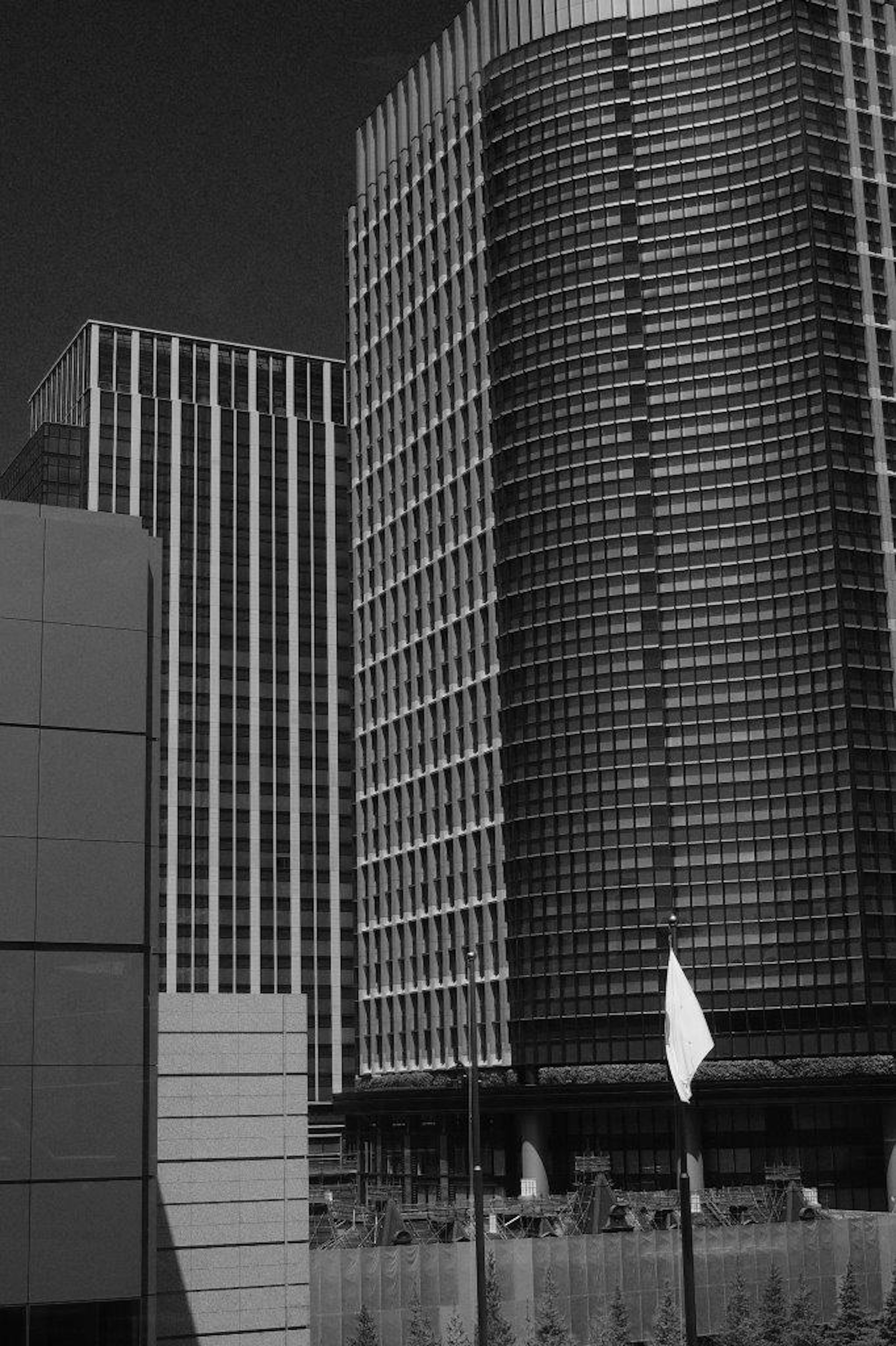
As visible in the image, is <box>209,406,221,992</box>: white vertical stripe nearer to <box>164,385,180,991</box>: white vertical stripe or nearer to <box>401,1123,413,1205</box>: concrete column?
<box>164,385,180,991</box>: white vertical stripe

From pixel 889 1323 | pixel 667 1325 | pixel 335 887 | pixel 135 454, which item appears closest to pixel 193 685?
pixel 135 454

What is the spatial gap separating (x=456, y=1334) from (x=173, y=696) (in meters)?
131

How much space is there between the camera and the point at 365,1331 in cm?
6234

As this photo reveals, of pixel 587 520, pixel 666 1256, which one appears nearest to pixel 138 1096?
pixel 666 1256

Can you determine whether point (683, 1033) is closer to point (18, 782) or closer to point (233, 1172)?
point (233, 1172)

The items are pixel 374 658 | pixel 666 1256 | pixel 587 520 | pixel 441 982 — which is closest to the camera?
pixel 666 1256

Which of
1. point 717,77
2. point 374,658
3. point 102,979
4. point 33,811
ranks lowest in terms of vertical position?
point 102,979

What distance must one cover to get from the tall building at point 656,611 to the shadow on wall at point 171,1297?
74043mm

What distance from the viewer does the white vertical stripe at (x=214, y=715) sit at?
187m

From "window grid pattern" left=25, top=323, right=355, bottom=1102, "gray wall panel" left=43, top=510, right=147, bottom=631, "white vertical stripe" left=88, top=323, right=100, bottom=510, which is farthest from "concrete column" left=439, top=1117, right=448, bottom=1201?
"gray wall panel" left=43, top=510, right=147, bottom=631

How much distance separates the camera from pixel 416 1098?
138m

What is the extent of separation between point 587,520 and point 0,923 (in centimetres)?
10178

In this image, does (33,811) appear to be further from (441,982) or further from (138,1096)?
(441,982)

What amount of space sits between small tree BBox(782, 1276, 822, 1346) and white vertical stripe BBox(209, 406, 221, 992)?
373 feet
